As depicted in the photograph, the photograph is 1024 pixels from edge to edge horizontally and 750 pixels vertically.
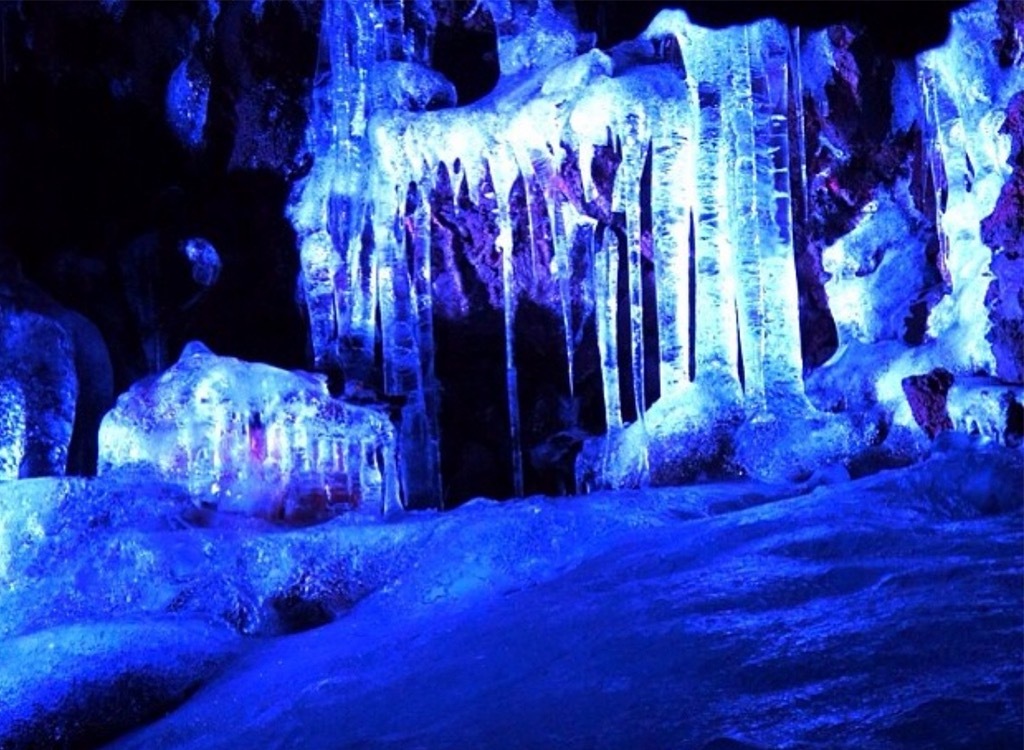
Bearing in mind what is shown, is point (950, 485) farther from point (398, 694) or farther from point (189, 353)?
point (189, 353)

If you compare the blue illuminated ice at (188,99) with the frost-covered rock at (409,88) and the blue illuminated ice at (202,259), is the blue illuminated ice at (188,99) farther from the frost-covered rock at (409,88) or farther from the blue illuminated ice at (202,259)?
the frost-covered rock at (409,88)

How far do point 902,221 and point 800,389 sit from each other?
6.93ft

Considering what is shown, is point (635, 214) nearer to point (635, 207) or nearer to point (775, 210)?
point (635, 207)

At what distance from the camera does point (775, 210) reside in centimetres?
750

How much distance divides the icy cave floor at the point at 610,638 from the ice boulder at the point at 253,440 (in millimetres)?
2562

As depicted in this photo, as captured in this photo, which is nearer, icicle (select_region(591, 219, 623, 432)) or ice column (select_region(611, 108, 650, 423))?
ice column (select_region(611, 108, 650, 423))

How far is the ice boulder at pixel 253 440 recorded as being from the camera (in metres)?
8.12

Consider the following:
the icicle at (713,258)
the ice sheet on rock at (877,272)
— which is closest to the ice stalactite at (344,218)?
the icicle at (713,258)

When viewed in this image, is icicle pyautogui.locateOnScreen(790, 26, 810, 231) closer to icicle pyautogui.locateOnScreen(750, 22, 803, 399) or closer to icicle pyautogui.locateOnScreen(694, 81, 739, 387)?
icicle pyautogui.locateOnScreen(750, 22, 803, 399)

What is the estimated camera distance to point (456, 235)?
1010cm

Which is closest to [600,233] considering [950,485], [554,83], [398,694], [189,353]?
[554,83]

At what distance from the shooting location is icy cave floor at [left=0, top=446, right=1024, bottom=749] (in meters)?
2.54

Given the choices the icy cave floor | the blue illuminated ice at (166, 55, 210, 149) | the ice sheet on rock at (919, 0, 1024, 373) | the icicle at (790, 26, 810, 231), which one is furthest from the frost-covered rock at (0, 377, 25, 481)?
the ice sheet on rock at (919, 0, 1024, 373)

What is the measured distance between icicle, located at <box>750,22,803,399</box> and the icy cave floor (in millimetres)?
1940
